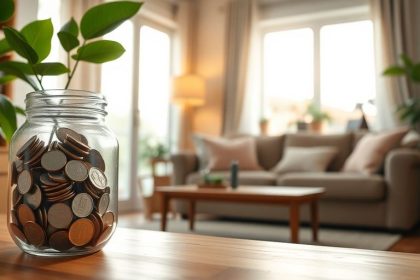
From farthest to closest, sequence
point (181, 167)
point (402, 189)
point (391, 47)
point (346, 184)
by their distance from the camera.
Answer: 1. point (391, 47)
2. point (181, 167)
3. point (346, 184)
4. point (402, 189)

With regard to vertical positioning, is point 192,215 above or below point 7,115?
below

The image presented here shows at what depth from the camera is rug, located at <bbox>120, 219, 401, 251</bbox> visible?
3.05m

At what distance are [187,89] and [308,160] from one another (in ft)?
5.99

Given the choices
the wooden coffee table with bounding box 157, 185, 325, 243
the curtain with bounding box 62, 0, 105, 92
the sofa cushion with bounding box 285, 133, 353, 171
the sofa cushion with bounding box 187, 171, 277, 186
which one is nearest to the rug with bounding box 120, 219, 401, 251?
the wooden coffee table with bounding box 157, 185, 325, 243

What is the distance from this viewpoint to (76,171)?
618mm

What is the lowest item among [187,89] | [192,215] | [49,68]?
[192,215]

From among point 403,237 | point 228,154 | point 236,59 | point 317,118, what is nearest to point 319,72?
point 317,118

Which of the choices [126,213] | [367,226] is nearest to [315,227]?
[367,226]

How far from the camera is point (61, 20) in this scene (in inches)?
172

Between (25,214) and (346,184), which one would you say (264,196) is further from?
(25,214)

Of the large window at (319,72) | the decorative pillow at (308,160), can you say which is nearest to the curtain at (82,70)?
the decorative pillow at (308,160)

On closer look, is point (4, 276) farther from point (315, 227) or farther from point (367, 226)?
point (367, 226)

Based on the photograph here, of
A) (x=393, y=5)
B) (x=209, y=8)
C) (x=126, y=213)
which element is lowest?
(x=126, y=213)

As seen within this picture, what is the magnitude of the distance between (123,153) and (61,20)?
5.26ft
